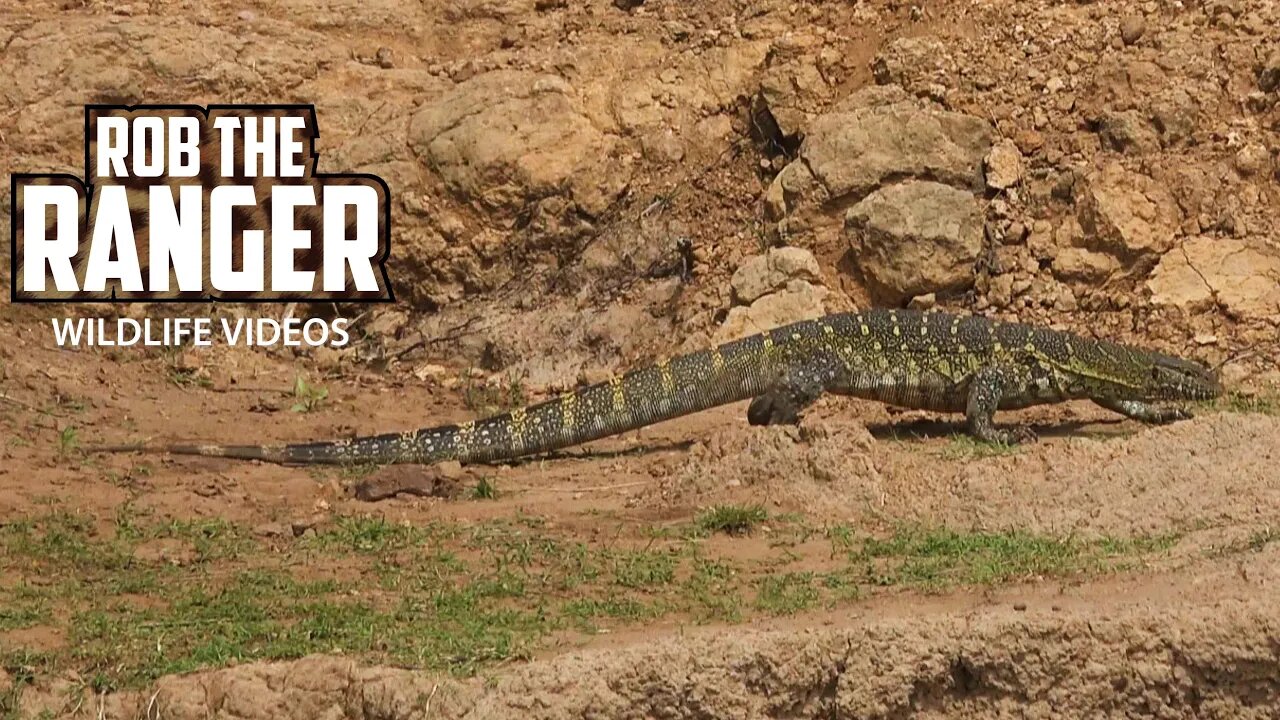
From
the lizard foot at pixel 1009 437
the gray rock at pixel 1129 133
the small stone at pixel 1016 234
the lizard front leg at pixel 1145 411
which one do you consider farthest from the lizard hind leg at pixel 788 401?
the gray rock at pixel 1129 133

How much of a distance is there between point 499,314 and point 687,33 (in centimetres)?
256

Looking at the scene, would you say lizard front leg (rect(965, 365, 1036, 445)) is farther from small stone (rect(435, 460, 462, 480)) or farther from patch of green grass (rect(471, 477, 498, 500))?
small stone (rect(435, 460, 462, 480))

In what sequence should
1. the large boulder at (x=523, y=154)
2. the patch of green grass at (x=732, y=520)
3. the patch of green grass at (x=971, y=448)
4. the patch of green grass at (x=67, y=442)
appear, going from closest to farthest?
1. the patch of green grass at (x=732, y=520)
2. the patch of green grass at (x=971, y=448)
3. the patch of green grass at (x=67, y=442)
4. the large boulder at (x=523, y=154)

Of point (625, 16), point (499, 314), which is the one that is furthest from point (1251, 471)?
point (625, 16)

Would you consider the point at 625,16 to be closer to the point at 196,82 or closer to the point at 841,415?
the point at 196,82

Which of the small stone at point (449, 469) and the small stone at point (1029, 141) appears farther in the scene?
the small stone at point (1029, 141)

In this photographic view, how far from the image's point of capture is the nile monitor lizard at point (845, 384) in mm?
10805

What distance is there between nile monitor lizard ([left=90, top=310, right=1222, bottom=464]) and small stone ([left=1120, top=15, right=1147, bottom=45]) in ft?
9.80

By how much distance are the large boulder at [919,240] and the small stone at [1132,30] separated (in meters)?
1.62

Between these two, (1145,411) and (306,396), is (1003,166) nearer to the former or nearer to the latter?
(1145,411)

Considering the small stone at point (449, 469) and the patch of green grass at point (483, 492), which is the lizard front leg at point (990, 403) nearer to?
the patch of green grass at point (483, 492)

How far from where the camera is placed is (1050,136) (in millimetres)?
13008

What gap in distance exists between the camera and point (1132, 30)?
13.1 metres

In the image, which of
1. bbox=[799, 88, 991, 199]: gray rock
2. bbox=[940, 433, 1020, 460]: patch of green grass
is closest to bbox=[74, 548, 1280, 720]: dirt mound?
bbox=[940, 433, 1020, 460]: patch of green grass
